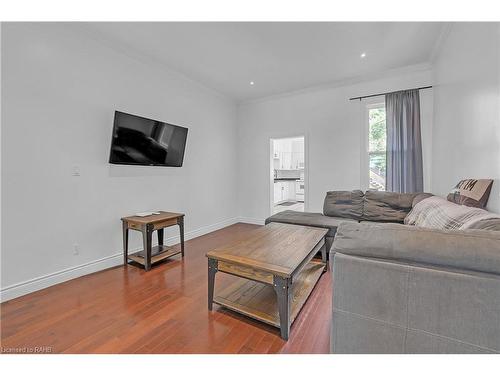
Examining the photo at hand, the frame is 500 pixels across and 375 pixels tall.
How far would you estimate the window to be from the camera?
149 inches

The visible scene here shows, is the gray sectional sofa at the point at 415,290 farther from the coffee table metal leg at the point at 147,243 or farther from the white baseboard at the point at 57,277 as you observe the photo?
the white baseboard at the point at 57,277

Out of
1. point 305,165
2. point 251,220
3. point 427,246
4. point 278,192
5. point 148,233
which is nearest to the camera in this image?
point 427,246

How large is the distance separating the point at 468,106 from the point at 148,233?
139 inches

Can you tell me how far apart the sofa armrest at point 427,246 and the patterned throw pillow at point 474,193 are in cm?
91

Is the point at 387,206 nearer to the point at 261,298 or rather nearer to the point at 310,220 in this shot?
the point at 310,220

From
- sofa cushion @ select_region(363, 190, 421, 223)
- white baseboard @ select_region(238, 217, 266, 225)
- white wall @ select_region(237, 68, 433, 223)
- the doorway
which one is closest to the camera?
sofa cushion @ select_region(363, 190, 421, 223)

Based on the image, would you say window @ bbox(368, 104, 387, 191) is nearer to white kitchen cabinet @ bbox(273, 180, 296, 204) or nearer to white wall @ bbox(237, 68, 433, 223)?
white wall @ bbox(237, 68, 433, 223)

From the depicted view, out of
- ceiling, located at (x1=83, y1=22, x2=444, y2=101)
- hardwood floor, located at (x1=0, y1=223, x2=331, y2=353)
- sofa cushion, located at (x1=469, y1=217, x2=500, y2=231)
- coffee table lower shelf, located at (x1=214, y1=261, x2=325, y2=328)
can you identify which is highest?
ceiling, located at (x1=83, y1=22, x2=444, y2=101)

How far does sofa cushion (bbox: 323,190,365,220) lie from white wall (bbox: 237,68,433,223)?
60 centimetres

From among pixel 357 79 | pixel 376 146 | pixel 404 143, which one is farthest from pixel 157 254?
pixel 357 79

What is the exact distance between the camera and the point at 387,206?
3154mm

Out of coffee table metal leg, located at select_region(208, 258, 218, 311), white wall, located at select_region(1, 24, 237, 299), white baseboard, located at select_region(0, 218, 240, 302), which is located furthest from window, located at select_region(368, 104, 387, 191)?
white baseboard, located at select_region(0, 218, 240, 302)

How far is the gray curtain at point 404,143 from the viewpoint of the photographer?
3385 millimetres

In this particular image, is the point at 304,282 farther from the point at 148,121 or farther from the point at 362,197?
the point at 148,121
